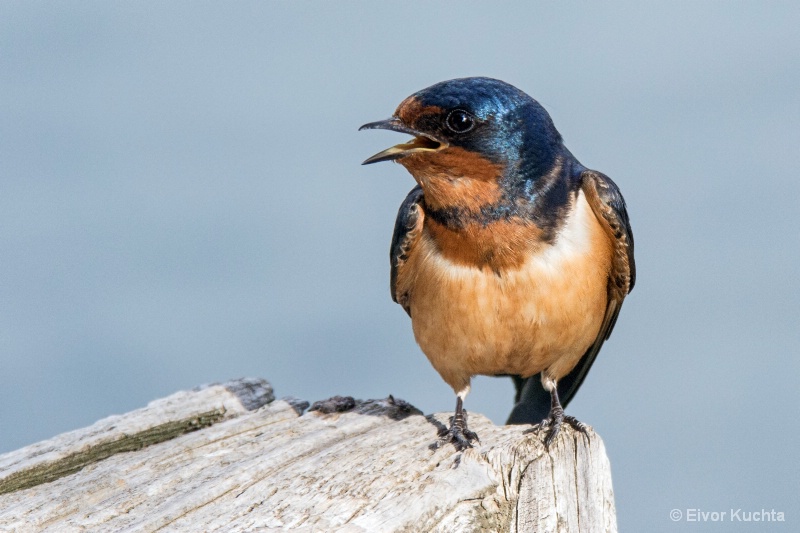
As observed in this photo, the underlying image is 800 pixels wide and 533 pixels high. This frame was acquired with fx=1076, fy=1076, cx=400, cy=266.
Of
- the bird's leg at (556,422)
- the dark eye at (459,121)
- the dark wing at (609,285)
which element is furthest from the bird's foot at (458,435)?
the dark eye at (459,121)

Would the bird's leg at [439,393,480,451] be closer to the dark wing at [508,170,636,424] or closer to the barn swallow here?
the barn swallow

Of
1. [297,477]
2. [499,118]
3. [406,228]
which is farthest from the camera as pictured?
[406,228]

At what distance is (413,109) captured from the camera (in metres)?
3.44

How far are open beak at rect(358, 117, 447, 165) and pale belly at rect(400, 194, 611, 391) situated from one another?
0.39 m

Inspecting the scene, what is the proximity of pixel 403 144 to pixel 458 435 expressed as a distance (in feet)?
3.17

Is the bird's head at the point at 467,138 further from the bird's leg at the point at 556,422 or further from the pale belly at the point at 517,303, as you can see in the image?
the bird's leg at the point at 556,422

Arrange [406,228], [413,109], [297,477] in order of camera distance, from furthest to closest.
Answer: [406,228]
[413,109]
[297,477]

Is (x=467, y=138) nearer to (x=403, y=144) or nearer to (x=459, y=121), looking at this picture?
(x=459, y=121)

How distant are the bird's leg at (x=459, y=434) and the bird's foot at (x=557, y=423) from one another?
23 centimetres

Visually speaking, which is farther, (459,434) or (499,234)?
(499,234)

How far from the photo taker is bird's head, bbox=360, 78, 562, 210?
3447mm

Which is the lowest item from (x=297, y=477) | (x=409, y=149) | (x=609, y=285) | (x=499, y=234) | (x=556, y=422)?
(x=556, y=422)

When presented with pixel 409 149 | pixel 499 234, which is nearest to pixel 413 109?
pixel 409 149

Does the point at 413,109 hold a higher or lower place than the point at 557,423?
higher
